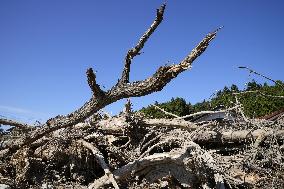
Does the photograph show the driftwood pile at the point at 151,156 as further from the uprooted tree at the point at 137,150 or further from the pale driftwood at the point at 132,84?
the pale driftwood at the point at 132,84

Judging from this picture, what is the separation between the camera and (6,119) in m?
5.93

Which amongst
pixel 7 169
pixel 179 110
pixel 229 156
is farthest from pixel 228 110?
pixel 179 110

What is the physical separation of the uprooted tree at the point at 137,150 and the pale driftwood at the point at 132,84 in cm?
1

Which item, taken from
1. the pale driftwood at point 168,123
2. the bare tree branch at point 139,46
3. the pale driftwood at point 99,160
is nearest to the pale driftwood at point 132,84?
the bare tree branch at point 139,46

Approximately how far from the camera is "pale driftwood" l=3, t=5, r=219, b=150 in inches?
133

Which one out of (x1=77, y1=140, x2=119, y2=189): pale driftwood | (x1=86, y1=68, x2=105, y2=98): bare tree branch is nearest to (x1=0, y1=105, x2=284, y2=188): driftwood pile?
(x1=77, y1=140, x2=119, y2=189): pale driftwood

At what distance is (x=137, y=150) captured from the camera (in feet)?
16.4

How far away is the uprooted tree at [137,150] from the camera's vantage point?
3856mm

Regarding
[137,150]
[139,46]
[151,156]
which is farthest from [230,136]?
[139,46]

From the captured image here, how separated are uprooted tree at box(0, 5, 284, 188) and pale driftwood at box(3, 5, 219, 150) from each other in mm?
10

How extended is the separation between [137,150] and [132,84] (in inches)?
61.2

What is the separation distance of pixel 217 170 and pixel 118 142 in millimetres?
1882

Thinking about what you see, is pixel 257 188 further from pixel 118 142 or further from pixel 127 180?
pixel 118 142

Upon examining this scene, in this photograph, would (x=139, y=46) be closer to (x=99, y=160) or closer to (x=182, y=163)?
(x=182, y=163)
